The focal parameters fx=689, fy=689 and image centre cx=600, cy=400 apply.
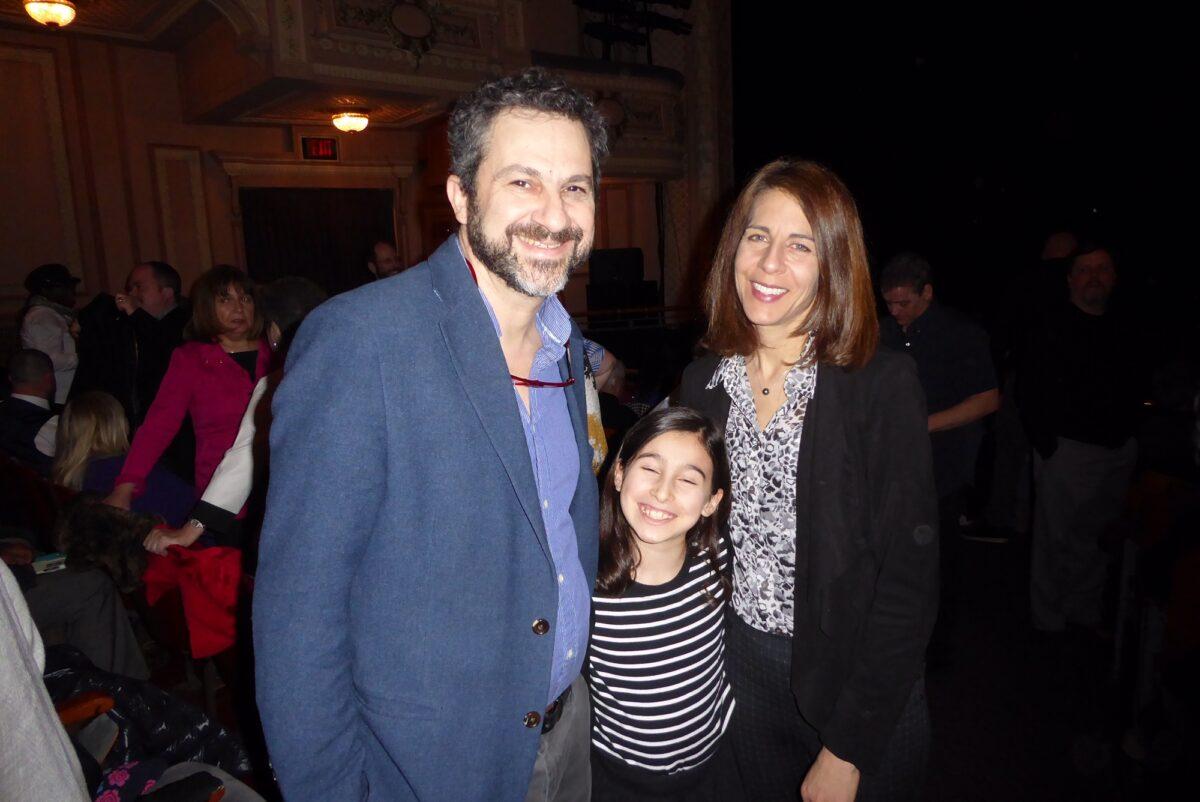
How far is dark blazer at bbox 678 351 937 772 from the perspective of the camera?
4.41ft

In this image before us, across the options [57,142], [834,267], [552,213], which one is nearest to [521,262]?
[552,213]

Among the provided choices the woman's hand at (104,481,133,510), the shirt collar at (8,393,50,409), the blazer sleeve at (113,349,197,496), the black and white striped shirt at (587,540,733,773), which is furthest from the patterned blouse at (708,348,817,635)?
the shirt collar at (8,393,50,409)

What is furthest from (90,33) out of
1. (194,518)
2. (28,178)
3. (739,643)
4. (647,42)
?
(739,643)

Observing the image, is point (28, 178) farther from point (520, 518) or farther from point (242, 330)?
point (520, 518)

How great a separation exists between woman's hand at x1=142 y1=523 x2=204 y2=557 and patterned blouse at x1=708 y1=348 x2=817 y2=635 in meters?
2.03

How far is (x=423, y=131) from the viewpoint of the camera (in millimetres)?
9633

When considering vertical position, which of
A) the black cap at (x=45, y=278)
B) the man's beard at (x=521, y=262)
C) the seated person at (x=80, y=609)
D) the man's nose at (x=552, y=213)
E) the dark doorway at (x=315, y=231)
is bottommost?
the seated person at (x=80, y=609)

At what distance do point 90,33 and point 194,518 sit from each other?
731cm

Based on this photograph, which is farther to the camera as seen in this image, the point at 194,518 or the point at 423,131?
the point at 423,131

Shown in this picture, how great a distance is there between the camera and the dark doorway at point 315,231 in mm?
8531

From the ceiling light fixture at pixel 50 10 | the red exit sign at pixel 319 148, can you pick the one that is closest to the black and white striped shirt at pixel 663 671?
the ceiling light fixture at pixel 50 10

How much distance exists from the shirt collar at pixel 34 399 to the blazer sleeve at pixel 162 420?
4.46 feet

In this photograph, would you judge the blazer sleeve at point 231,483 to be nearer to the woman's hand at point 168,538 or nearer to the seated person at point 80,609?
the woman's hand at point 168,538

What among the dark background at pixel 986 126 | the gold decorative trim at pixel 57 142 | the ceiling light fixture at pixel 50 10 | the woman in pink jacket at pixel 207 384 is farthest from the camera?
the gold decorative trim at pixel 57 142
